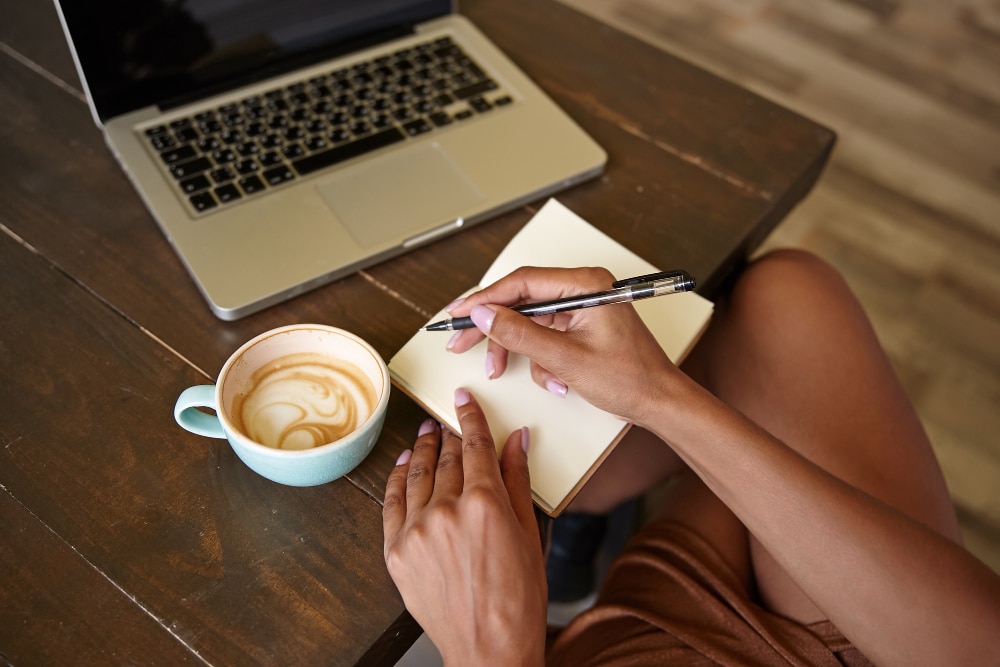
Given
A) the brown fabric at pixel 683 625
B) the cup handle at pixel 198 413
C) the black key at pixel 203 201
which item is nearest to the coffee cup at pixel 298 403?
the cup handle at pixel 198 413

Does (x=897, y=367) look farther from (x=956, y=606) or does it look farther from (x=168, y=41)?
(x=168, y=41)

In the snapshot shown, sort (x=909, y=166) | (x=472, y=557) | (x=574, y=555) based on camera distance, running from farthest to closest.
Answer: (x=909, y=166)
(x=574, y=555)
(x=472, y=557)

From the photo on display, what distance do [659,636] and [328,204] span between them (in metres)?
0.52

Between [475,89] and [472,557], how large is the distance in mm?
533

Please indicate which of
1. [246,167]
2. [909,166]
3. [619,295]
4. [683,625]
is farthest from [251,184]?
[909,166]

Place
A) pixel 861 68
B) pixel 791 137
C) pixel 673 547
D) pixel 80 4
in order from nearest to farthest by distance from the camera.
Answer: pixel 80 4, pixel 673 547, pixel 791 137, pixel 861 68

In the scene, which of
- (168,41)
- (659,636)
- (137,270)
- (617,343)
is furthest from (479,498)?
(168,41)

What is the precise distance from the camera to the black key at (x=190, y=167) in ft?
2.51

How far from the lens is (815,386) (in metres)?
0.88

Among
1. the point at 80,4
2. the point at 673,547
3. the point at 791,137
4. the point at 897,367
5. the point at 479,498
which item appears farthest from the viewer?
the point at 897,367

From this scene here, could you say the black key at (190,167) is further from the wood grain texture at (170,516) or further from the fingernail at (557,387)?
the fingernail at (557,387)

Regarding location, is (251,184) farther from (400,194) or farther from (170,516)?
(170,516)

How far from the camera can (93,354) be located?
2.23 ft

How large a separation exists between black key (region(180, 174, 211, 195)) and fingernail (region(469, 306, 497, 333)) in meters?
0.31
